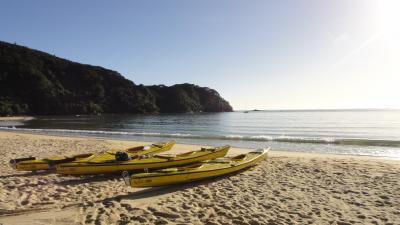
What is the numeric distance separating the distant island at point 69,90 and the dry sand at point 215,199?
8824 centimetres

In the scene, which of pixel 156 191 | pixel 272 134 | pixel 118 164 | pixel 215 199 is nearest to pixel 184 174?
pixel 156 191

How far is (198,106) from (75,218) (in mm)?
147714

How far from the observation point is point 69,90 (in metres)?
112

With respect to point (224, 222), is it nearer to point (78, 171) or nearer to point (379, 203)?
point (379, 203)

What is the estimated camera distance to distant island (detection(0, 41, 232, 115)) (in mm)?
96062

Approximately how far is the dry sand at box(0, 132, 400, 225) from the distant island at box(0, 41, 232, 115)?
8824 centimetres

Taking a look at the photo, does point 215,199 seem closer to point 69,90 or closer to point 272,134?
point 272,134

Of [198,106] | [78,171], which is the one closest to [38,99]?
[198,106]

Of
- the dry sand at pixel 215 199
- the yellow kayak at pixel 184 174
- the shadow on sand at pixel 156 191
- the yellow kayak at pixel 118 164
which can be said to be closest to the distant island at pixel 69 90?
the yellow kayak at pixel 118 164

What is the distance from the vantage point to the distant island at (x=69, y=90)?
9606cm

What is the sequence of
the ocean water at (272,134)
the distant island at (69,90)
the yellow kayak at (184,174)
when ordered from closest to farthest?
the yellow kayak at (184,174)
the ocean water at (272,134)
the distant island at (69,90)

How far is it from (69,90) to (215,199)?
115m

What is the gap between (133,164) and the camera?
1037 centimetres

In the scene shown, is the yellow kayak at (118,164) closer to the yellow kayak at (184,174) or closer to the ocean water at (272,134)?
the yellow kayak at (184,174)
